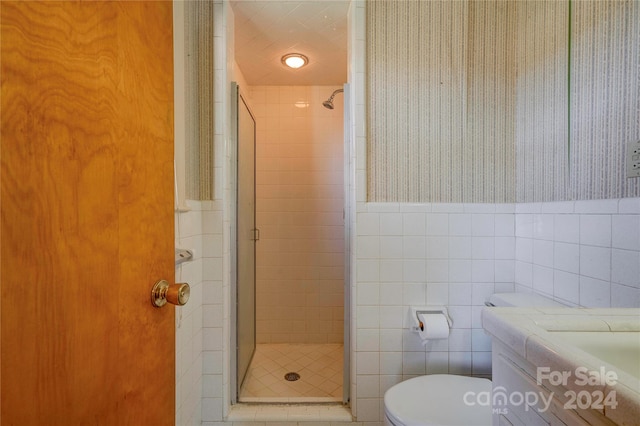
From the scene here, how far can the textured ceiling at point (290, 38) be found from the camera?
1485mm

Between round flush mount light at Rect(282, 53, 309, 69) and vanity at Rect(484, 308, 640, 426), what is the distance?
78.3 inches

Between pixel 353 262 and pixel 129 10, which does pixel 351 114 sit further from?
pixel 129 10

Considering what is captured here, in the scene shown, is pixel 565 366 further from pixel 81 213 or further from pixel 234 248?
pixel 234 248

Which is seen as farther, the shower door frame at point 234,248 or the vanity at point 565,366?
the shower door frame at point 234,248

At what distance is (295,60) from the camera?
195 cm

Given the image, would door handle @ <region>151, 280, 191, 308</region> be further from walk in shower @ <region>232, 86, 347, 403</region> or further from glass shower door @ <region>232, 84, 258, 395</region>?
walk in shower @ <region>232, 86, 347, 403</region>

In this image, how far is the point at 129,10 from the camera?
540 mm

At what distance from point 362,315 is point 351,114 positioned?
43.2 inches

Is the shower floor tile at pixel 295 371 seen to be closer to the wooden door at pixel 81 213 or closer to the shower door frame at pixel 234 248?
the shower door frame at pixel 234 248

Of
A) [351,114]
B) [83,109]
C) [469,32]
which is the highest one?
[469,32]

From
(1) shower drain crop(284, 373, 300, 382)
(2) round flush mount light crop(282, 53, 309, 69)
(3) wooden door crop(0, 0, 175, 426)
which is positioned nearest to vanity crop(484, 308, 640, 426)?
(3) wooden door crop(0, 0, 175, 426)

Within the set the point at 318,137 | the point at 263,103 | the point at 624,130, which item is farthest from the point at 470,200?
the point at 263,103

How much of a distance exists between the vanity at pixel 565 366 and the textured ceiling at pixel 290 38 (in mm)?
1728

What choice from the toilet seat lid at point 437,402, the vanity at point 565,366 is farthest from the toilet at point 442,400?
the vanity at point 565,366
